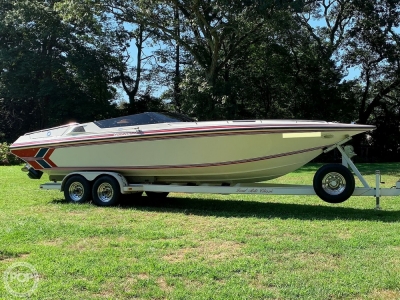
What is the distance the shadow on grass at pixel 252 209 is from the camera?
21.4 ft

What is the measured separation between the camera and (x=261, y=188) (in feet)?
22.6

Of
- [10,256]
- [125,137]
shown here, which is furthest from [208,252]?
[125,137]

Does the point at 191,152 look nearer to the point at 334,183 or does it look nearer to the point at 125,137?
the point at 125,137

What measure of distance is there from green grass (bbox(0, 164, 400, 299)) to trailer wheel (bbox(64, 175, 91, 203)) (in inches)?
21.5

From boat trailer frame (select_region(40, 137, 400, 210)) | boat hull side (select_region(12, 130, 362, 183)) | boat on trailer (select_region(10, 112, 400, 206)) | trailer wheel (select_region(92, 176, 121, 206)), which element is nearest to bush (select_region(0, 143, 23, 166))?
boat on trailer (select_region(10, 112, 400, 206))

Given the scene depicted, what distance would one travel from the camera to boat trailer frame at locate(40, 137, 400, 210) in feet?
21.6

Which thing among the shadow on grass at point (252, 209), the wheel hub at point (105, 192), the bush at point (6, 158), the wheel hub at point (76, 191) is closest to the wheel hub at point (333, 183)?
the shadow on grass at point (252, 209)

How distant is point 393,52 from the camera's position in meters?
23.7

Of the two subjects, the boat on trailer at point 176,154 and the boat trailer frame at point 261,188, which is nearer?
the boat trailer frame at point 261,188

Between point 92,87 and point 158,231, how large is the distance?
2236cm

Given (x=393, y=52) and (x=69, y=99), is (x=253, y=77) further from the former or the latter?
(x=69, y=99)

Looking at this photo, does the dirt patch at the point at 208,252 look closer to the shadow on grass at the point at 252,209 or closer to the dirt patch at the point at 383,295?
the dirt patch at the point at 383,295

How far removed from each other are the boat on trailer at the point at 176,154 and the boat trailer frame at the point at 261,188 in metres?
0.02
